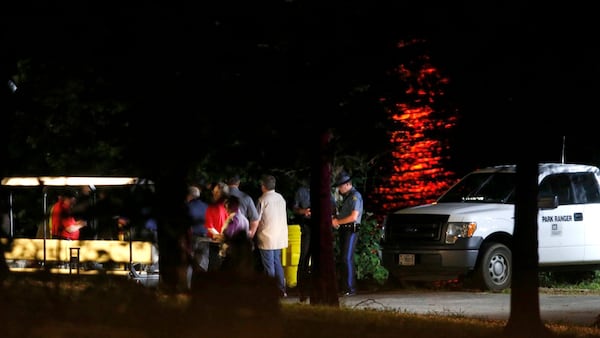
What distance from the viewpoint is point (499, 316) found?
15.5 meters

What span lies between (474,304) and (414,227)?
2.75 m

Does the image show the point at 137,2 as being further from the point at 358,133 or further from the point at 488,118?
the point at 488,118

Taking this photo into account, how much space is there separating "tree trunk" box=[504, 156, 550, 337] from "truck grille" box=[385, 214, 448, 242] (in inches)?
293

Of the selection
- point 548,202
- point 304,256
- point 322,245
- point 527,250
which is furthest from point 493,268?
point 527,250

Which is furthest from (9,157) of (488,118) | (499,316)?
(499,316)

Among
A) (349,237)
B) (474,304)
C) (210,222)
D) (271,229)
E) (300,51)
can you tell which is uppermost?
(300,51)

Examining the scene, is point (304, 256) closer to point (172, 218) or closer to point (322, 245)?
point (322, 245)

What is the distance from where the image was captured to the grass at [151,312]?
9.12m

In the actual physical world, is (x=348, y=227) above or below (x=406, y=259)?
above

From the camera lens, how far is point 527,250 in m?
11.6

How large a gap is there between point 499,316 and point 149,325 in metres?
6.77

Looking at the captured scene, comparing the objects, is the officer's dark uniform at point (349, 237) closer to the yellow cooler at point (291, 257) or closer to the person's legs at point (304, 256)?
the person's legs at point (304, 256)

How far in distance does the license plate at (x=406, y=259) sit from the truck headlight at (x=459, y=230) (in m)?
0.64

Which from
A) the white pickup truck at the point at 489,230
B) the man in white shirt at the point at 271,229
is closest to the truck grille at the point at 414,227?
the white pickup truck at the point at 489,230
